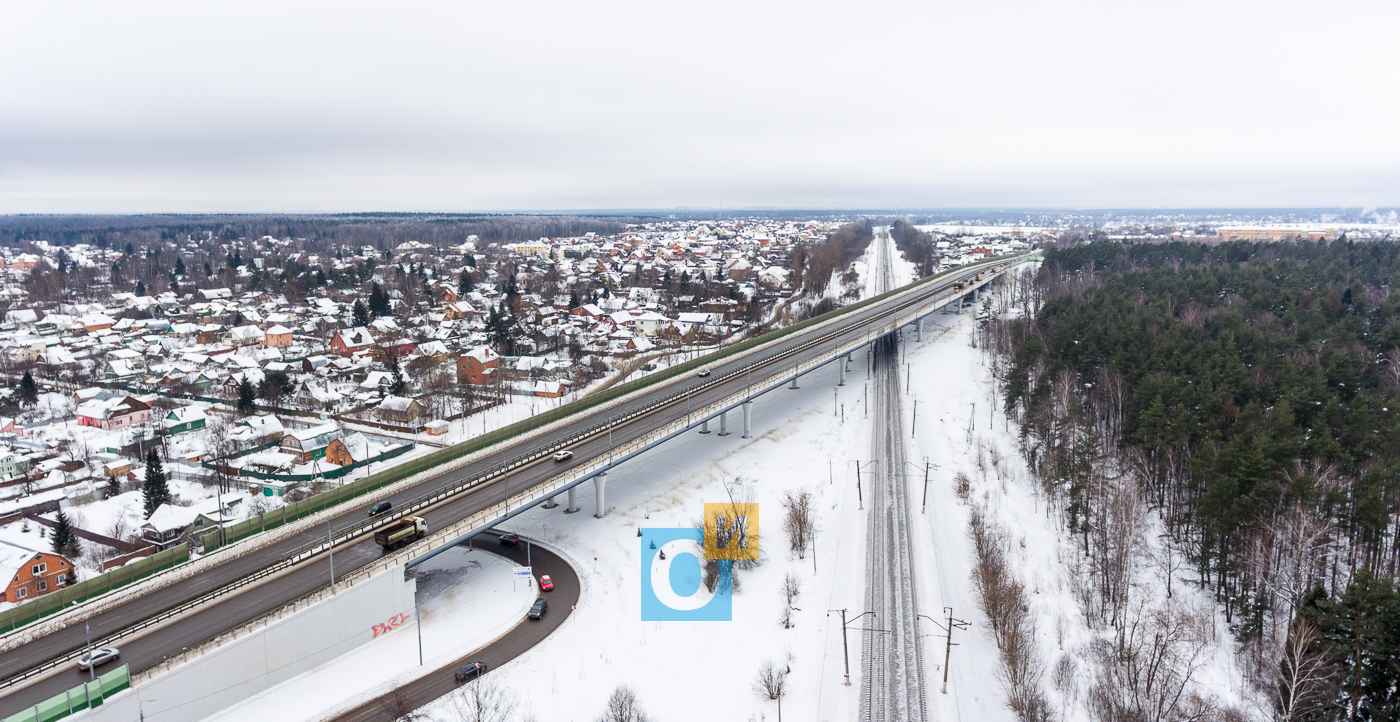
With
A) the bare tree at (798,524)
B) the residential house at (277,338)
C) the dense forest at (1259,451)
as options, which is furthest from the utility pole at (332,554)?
the residential house at (277,338)

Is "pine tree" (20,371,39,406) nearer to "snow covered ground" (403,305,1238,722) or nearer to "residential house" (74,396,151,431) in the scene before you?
"residential house" (74,396,151,431)

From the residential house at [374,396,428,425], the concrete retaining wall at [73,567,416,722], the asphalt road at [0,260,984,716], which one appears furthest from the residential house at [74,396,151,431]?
the concrete retaining wall at [73,567,416,722]

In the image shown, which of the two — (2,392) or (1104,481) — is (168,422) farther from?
(1104,481)

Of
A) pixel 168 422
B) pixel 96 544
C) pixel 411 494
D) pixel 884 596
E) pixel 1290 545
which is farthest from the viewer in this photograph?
pixel 168 422

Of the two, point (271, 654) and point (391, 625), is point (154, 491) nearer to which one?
point (391, 625)

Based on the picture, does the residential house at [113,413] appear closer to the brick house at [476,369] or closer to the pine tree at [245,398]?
the pine tree at [245,398]

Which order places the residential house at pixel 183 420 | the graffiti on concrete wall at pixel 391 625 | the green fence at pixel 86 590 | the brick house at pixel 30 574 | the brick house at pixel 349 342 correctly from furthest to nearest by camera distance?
the brick house at pixel 349 342
the residential house at pixel 183 420
the brick house at pixel 30 574
the graffiti on concrete wall at pixel 391 625
the green fence at pixel 86 590

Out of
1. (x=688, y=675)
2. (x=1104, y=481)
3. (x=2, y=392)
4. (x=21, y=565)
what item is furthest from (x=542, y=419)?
(x=2, y=392)
